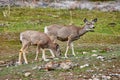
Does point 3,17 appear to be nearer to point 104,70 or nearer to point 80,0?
point 80,0

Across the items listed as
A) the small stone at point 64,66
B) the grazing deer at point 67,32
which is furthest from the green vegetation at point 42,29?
the grazing deer at point 67,32

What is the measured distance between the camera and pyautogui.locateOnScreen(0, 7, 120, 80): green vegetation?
757 inches

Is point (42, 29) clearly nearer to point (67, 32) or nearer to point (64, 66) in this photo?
point (67, 32)

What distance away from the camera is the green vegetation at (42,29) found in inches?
757

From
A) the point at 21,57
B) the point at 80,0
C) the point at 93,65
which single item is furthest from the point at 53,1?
the point at 93,65

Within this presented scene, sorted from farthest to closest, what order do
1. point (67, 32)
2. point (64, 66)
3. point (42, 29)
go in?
point (42, 29)
point (67, 32)
point (64, 66)

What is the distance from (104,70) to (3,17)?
113ft

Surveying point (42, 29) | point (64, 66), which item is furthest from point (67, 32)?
point (42, 29)

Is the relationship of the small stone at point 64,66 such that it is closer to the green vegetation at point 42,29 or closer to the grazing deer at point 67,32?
the green vegetation at point 42,29

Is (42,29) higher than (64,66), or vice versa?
(64,66)

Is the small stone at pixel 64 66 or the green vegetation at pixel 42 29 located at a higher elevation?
the small stone at pixel 64 66

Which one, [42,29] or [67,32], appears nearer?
[67,32]

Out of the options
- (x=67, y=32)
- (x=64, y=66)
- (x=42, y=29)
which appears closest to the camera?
(x=64, y=66)

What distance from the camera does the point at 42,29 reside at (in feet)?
134
